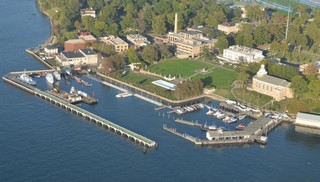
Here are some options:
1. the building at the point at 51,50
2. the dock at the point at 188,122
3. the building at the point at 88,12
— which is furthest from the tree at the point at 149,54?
the building at the point at 88,12

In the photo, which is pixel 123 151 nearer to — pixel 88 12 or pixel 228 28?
pixel 228 28

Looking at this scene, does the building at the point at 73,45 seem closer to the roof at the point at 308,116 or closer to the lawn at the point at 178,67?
the lawn at the point at 178,67

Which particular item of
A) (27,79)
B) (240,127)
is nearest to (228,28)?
(27,79)

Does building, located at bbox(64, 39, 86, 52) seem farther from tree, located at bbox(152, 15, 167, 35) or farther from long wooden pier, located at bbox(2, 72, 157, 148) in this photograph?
tree, located at bbox(152, 15, 167, 35)

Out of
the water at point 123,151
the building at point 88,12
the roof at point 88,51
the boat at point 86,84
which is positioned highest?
the building at point 88,12

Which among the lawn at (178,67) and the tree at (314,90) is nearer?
the tree at (314,90)

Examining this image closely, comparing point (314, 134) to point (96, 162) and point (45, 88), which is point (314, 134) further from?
point (45, 88)
